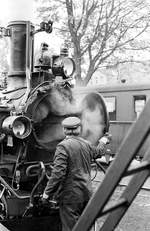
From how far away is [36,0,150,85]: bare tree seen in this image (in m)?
14.9

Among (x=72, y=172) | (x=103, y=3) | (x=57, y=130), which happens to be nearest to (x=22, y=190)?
(x=57, y=130)

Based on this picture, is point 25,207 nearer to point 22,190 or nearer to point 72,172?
point 22,190

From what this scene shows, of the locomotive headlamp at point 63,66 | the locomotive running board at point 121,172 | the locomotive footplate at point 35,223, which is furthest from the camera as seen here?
the locomotive headlamp at point 63,66

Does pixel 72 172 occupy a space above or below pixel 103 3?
below

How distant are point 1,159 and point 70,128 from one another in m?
1.43

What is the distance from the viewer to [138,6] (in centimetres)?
1470

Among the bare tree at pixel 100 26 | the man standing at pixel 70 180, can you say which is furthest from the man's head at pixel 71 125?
the bare tree at pixel 100 26

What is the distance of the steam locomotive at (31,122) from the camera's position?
455 cm

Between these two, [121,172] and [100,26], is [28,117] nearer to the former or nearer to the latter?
[121,172]

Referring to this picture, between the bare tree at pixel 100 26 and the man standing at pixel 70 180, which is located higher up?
the bare tree at pixel 100 26

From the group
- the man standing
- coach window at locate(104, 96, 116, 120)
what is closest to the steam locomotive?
the man standing

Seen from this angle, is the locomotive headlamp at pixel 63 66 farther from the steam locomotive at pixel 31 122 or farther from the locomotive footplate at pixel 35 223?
the locomotive footplate at pixel 35 223

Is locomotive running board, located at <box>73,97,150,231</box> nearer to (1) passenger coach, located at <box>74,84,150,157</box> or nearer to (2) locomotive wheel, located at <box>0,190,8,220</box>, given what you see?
(2) locomotive wheel, located at <box>0,190,8,220</box>

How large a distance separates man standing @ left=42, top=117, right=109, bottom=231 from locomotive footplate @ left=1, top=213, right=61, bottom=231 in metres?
0.72
